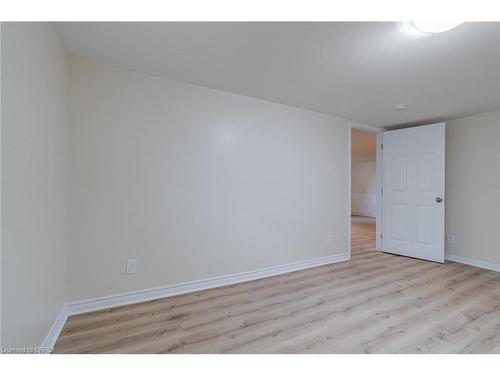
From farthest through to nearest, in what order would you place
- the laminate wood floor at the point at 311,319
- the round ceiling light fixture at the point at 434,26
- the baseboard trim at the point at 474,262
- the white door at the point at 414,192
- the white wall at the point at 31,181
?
1. the white door at the point at 414,192
2. the baseboard trim at the point at 474,262
3. the laminate wood floor at the point at 311,319
4. the round ceiling light fixture at the point at 434,26
5. the white wall at the point at 31,181

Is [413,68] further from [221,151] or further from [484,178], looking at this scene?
[484,178]

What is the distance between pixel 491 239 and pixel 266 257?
3052 mm

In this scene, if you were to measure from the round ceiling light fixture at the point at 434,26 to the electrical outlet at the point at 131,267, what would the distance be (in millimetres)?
2786

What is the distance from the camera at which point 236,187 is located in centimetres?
279

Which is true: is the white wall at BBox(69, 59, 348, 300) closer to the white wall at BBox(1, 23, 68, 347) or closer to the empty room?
the empty room

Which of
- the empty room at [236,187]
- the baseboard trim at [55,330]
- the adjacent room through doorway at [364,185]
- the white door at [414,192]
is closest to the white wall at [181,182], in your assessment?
the empty room at [236,187]

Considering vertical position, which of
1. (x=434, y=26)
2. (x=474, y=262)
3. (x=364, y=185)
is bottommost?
(x=474, y=262)

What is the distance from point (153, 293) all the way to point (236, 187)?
4.39 feet

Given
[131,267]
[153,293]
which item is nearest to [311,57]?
[131,267]

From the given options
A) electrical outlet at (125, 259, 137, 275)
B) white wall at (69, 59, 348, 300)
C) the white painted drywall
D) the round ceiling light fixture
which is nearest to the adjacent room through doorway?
the white painted drywall

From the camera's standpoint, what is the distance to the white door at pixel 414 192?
11.7ft

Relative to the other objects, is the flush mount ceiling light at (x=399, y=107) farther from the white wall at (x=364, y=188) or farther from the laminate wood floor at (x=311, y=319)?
the white wall at (x=364, y=188)

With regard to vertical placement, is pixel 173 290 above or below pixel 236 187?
below

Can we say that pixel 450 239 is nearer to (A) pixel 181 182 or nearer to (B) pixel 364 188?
(A) pixel 181 182
